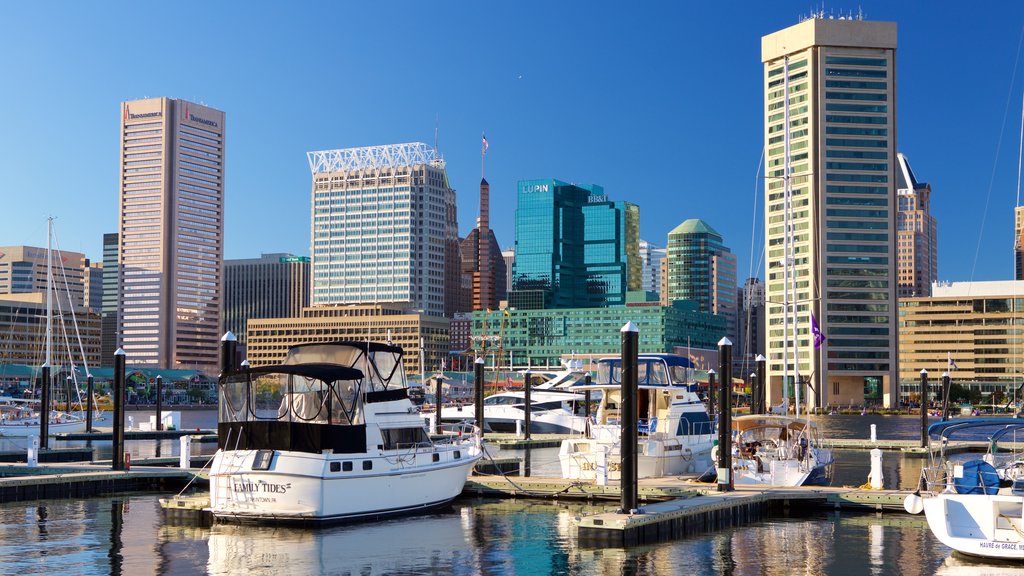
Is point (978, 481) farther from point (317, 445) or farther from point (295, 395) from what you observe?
point (295, 395)

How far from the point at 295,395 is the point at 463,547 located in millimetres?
7566

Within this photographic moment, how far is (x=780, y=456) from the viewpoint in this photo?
155ft

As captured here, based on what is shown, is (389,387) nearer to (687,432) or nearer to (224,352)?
(224,352)

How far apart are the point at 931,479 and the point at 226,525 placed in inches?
854

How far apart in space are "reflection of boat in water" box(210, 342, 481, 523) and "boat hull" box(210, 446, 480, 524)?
3cm

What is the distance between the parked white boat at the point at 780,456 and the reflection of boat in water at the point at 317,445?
1389 centimetres

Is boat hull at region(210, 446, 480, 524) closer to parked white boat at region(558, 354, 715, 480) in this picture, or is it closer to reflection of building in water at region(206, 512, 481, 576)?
reflection of building in water at region(206, 512, 481, 576)

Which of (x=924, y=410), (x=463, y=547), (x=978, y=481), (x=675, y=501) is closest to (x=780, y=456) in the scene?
(x=675, y=501)

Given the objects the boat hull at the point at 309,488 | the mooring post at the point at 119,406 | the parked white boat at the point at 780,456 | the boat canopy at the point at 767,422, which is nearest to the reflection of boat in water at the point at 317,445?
the boat hull at the point at 309,488

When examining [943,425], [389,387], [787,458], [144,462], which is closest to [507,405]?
[144,462]

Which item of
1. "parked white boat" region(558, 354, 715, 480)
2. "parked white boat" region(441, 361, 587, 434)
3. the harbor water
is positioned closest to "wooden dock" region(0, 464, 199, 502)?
the harbor water

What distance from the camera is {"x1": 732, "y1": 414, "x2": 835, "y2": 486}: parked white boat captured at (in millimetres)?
46031

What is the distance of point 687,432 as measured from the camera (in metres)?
51.1

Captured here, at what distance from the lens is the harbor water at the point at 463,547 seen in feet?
100
